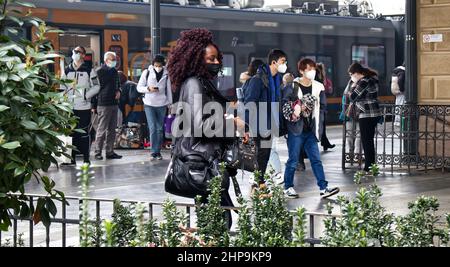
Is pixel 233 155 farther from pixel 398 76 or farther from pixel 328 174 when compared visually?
pixel 398 76

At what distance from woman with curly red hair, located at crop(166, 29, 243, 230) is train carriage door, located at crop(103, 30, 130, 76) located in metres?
15.2

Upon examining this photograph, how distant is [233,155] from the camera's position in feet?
25.7

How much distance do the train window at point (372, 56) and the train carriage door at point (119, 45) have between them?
915cm

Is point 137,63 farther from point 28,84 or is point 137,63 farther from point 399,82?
point 28,84

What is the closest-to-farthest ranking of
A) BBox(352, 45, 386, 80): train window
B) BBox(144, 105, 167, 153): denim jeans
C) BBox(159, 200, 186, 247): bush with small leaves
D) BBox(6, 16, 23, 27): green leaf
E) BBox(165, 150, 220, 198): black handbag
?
BBox(159, 200, 186, 247): bush with small leaves, BBox(6, 16, 23, 27): green leaf, BBox(165, 150, 220, 198): black handbag, BBox(144, 105, 167, 153): denim jeans, BBox(352, 45, 386, 80): train window

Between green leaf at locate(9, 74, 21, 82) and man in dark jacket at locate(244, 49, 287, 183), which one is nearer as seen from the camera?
green leaf at locate(9, 74, 21, 82)

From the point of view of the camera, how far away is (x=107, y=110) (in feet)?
61.4

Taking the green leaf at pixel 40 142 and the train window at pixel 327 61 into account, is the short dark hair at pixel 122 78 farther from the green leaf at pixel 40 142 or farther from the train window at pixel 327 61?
the green leaf at pixel 40 142

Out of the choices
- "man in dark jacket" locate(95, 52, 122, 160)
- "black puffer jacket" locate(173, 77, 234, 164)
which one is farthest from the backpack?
"black puffer jacket" locate(173, 77, 234, 164)

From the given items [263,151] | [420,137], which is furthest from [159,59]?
[263,151]

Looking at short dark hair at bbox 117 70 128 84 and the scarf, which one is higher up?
short dark hair at bbox 117 70 128 84

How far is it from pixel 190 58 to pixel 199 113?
19.1 inches

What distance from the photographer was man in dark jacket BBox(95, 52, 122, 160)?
61.3ft

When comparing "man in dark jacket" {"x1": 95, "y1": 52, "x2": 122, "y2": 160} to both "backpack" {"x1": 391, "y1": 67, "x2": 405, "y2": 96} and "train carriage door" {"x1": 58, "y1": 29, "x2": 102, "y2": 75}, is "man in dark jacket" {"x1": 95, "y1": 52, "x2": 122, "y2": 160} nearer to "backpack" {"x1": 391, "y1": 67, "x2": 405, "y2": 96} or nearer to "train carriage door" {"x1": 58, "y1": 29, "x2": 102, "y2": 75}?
"train carriage door" {"x1": 58, "y1": 29, "x2": 102, "y2": 75}
